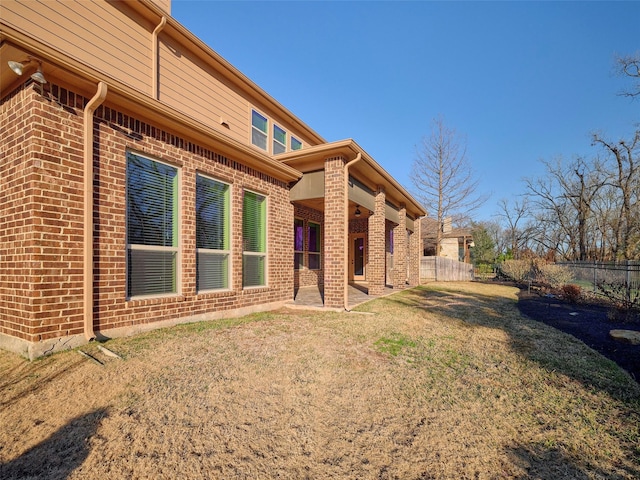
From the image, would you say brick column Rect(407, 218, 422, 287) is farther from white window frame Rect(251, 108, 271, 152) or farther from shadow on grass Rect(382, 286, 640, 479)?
white window frame Rect(251, 108, 271, 152)

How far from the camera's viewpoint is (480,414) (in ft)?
9.02

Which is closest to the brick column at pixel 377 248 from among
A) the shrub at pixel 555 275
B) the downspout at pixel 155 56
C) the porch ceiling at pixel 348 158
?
the porch ceiling at pixel 348 158

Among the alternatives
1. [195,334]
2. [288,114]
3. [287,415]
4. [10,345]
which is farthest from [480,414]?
[288,114]

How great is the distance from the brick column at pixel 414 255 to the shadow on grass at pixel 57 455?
13311mm

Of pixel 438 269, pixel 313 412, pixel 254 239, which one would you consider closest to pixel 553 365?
pixel 313 412

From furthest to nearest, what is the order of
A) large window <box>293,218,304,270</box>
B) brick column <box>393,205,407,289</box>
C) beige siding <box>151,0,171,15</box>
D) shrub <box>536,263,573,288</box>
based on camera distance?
brick column <box>393,205,407,289</box> < shrub <box>536,263,573,288</box> < large window <box>293,218,304,270</box> < beige siding <box>151,0,171,15</box>

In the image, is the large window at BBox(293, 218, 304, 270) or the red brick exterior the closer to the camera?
the red brick exterior

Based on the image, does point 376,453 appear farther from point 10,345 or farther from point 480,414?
point 10,345

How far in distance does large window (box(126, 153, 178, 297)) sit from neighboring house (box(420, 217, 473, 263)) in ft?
72.6

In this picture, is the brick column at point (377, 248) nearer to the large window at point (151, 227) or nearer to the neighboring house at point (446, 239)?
the large window at point (151, 227)

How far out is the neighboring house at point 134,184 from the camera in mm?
3703

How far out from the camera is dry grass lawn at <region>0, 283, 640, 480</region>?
2.06 m

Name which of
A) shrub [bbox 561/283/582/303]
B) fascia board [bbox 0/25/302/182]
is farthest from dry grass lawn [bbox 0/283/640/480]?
shrub [bbox 561/283/582/303]

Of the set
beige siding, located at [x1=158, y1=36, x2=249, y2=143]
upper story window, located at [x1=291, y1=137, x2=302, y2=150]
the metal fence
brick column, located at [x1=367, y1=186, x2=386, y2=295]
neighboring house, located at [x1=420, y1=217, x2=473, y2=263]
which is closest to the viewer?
beige siding, located at [x1=158, y1=36, x2=249, y2=143]
